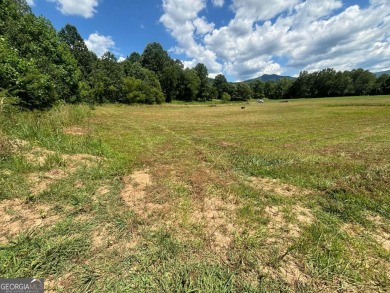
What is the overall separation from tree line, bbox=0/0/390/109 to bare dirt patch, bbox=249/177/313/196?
9.44 m

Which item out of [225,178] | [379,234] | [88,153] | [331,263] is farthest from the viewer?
[88,153]

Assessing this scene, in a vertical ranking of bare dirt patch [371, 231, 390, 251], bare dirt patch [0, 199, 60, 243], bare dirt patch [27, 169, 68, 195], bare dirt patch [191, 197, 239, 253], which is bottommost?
bare dirt patch [371, 231, 390, 251]

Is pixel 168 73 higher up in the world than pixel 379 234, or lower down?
higher up

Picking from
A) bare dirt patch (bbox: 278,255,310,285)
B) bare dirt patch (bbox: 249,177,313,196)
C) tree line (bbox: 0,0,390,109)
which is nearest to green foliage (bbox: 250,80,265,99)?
tree line (bbox: 0,0,390,109)

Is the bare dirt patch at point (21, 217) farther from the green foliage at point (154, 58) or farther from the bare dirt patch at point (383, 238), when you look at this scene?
the green foliage at point (154, 58)

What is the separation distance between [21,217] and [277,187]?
4992 millimetres

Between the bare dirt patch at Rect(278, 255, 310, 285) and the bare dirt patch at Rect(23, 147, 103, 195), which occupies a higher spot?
the bare dirt patch at Rect(23, 147, 103, 195)

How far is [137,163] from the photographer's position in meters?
6.08

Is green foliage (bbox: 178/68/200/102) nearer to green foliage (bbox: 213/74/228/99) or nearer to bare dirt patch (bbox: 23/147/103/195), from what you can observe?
green foliage (bbox: 213/74/228/99)

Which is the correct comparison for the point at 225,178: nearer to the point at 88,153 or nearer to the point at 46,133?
the point at 88,153

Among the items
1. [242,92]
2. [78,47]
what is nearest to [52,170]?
[78,47]

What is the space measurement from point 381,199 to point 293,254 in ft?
9.16

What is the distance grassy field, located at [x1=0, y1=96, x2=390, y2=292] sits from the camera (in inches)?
88.0

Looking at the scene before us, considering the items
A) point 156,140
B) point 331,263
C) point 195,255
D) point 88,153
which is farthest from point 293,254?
point 156,140
